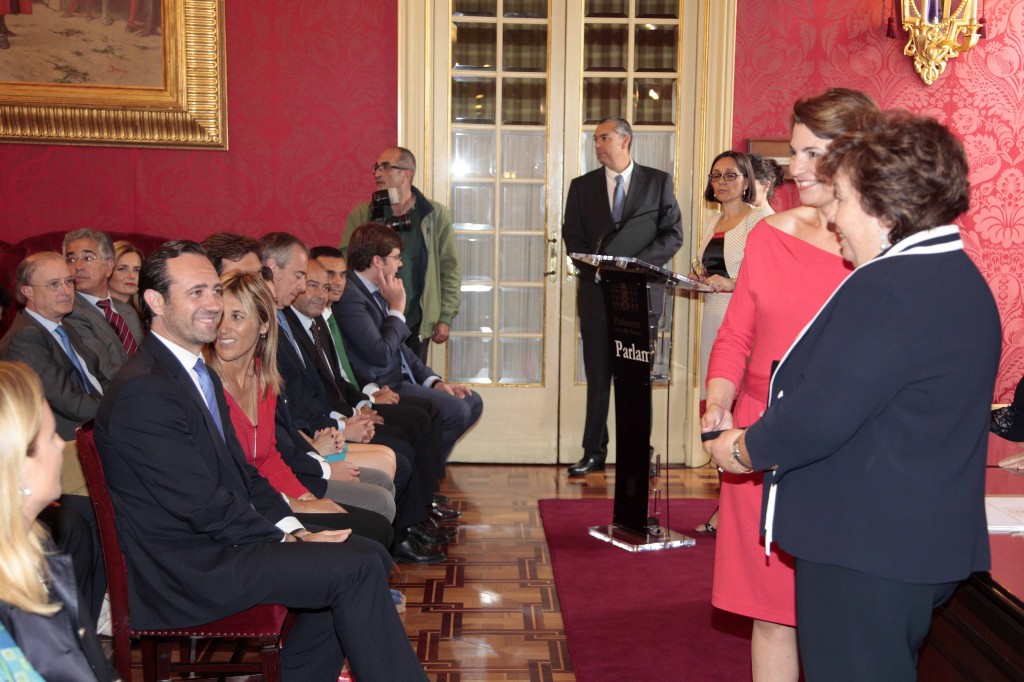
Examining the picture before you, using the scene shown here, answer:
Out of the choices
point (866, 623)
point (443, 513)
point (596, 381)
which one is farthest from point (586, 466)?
point (866, 623)

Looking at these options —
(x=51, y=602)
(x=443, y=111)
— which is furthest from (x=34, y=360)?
(x=443, y=111)

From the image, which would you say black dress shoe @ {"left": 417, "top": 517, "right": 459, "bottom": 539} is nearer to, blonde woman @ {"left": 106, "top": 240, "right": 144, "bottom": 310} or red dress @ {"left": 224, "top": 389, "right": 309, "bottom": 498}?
red dress @ {"left": 224, "top": 389, "right": 309, "bottom": 498}

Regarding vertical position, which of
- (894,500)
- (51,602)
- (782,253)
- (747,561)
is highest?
(782,253)

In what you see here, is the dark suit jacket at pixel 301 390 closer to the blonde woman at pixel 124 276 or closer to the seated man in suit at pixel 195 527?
the seated man in suit at pixel 195 527

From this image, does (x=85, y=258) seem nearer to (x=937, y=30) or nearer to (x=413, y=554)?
(x=413, y=554)

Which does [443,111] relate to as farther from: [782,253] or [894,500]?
[894,500]

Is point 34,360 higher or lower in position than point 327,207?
lower

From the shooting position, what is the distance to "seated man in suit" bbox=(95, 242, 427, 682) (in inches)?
94.6

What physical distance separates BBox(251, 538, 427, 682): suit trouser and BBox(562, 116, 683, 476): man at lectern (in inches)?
127

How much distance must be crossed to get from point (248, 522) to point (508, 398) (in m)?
3.78

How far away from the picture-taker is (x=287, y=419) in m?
3.52

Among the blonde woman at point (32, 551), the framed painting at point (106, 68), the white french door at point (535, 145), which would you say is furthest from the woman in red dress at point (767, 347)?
the framed painting at point (106, 68)

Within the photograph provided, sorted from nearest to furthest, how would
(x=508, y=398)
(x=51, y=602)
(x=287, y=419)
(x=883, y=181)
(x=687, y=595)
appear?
(x=51, y=602) < (x=883, y=181) < (x=287, y=419) < (x=687, y=595) < (x=508, y=398)

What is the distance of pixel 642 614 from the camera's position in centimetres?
377
